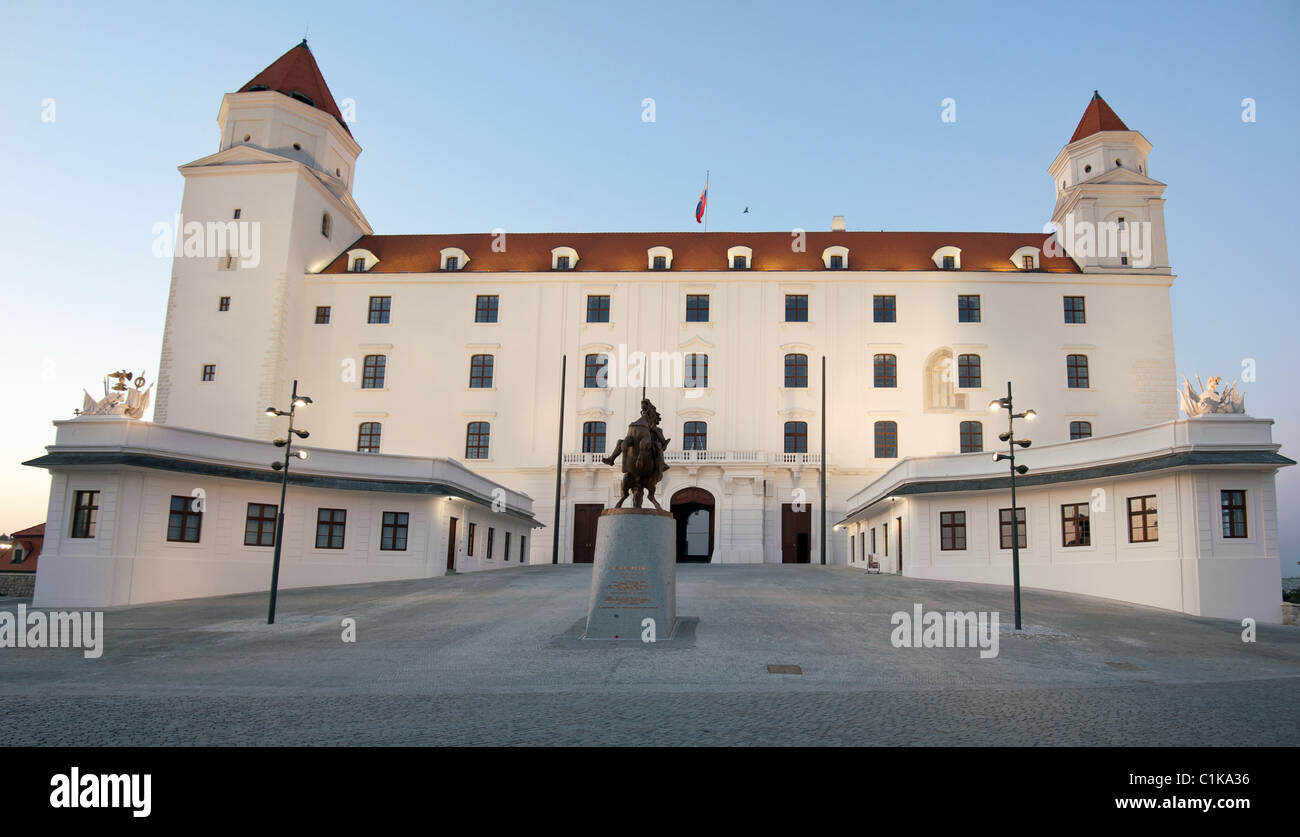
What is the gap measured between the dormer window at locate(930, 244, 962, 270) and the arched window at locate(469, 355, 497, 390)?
86.7 ft

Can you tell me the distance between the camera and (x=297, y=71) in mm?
55188

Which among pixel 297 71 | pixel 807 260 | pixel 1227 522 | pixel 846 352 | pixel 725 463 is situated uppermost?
pixel 297 71

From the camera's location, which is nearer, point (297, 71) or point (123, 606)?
point (123, 606)

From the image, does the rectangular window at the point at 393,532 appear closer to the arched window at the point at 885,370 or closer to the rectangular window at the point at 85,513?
the rectangular window at the point at 85,513

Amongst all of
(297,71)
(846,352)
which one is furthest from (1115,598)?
(297,71)

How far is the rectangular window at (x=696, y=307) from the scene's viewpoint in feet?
169

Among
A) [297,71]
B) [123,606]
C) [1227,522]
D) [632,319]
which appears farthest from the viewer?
[297,71]

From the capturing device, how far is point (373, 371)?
52.0 meters

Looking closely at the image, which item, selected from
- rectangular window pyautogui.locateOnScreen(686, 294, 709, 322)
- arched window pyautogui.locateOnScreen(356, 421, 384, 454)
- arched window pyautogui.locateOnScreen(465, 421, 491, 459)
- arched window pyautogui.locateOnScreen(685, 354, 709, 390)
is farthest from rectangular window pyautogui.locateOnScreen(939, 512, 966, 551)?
arched window pyautogui.locateOnScreen(356, 421, 384, 454)

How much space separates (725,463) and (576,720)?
38048 mm

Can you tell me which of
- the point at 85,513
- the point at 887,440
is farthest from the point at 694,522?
the point at 85,513

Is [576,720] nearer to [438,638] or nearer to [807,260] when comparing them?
[438,638]

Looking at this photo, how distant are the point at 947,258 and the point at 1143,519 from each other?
29.2 metres
